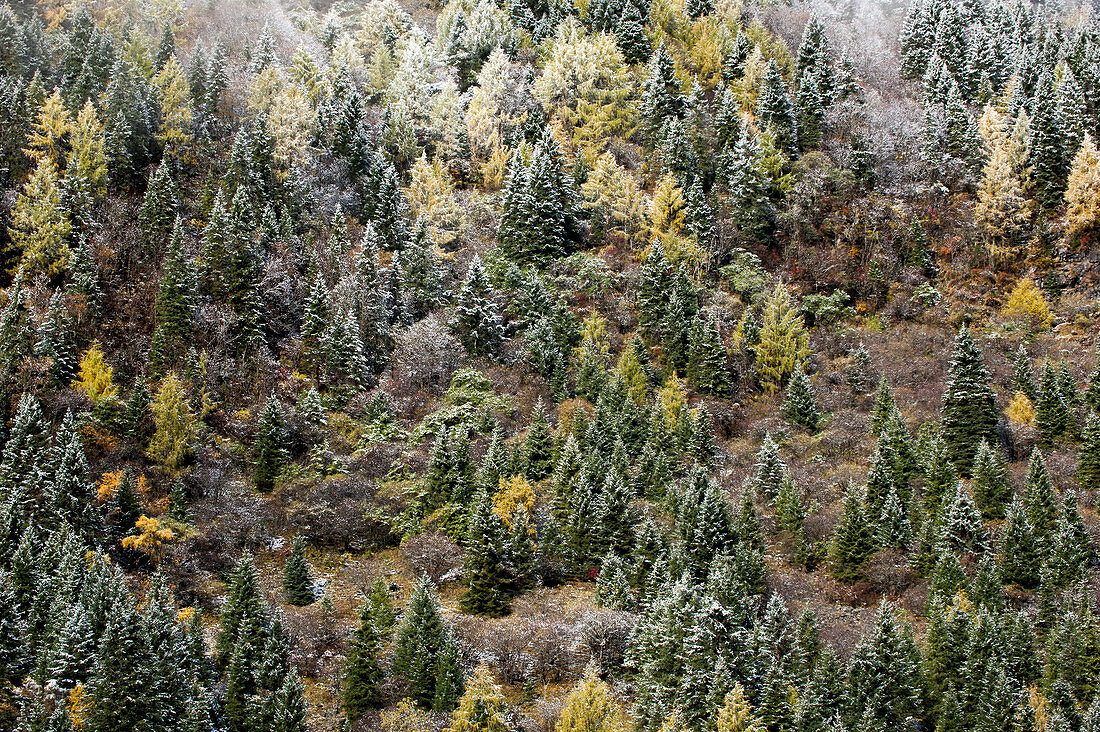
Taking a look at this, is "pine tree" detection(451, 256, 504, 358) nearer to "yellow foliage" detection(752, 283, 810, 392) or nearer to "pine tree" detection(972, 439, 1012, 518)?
"yellow foliage" detection(752, 283, 810, 392)

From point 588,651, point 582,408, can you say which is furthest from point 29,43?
point 588,651

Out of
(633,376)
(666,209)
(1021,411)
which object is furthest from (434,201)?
(1021,411)

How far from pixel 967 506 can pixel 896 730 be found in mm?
13764

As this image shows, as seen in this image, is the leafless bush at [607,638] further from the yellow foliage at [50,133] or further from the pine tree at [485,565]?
the yellow foliage at [50,133]

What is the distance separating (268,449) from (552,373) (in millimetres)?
18995

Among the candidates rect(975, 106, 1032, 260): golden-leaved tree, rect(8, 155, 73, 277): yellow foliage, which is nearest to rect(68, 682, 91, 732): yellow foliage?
rect(8, 155, 73, 277): yellow foliage

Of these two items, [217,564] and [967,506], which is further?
[217,564]

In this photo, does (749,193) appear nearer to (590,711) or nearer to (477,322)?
(477,322)

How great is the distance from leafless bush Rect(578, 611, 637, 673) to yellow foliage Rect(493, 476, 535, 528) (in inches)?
357

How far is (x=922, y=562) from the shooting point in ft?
176

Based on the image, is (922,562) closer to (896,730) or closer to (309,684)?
(896,730)

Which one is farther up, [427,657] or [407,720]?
[427,657]

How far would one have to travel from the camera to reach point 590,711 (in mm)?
42281

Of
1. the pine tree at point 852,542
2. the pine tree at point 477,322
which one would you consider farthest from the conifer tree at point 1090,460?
the pine tree at point 477,322
